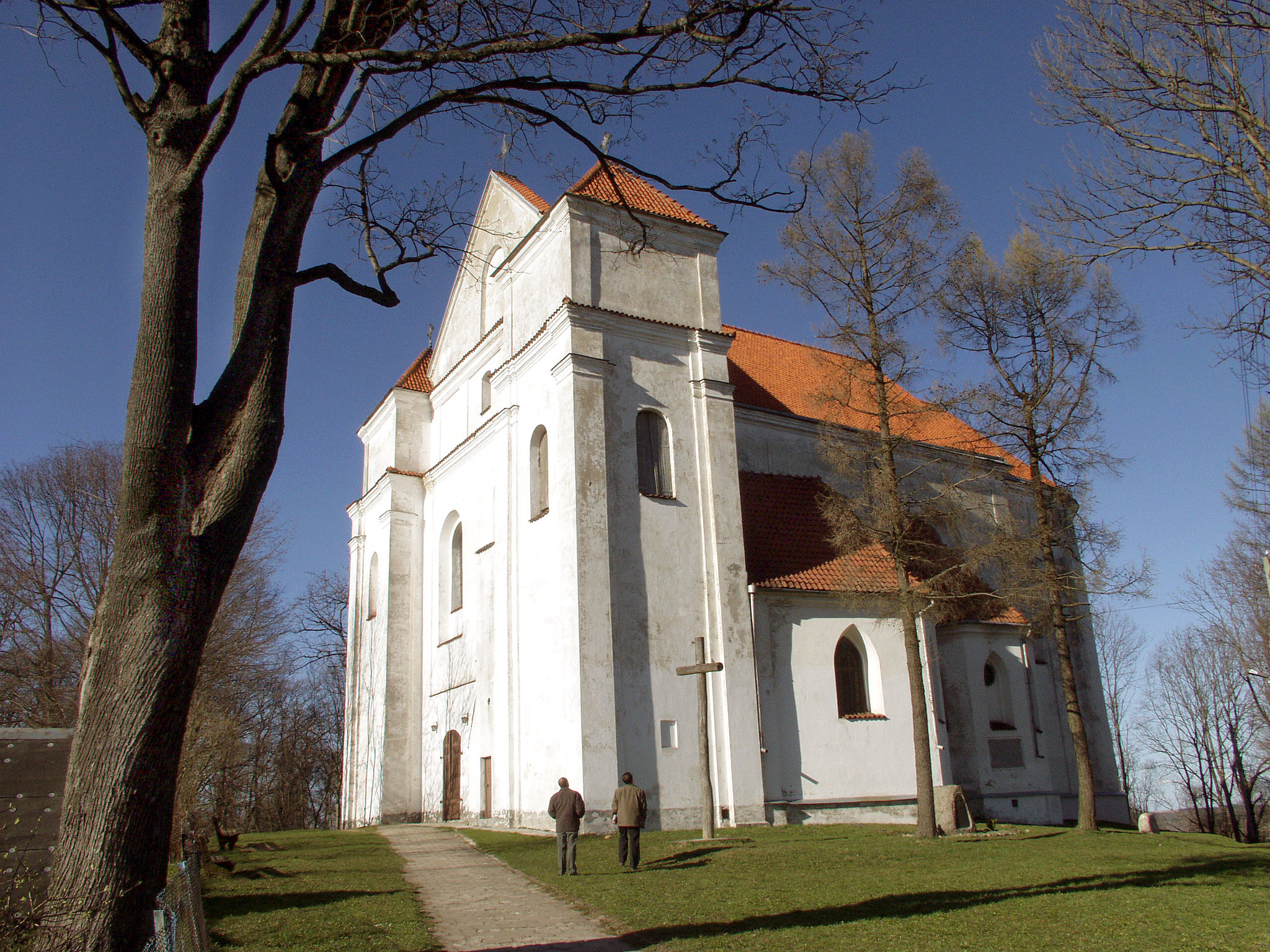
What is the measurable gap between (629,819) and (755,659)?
23.8 feet

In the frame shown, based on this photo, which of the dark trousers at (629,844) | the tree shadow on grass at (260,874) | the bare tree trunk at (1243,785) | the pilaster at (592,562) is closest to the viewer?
the dark trousers at (629,844)

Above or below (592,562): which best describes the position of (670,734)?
below

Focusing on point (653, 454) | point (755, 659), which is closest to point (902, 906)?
point (755, 659)

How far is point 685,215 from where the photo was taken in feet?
70.5

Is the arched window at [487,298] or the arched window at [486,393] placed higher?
the arched window at [487,298]

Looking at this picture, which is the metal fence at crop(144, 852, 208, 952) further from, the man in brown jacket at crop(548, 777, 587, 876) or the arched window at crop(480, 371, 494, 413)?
the arched window at crop(480, 371, 494, 413)

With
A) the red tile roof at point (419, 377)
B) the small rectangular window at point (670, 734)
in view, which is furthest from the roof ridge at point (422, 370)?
the small rectangular window at point (670, 734)

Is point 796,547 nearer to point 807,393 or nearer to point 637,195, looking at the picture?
point 807,393

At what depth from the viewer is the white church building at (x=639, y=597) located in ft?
57.7

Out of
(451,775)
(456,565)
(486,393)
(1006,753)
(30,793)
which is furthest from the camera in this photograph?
(456,565)

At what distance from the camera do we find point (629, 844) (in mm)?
11938

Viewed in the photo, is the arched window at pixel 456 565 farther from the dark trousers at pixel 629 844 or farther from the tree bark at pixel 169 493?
the tree bark at pixel 169 493

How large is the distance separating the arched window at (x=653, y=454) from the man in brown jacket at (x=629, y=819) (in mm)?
7854

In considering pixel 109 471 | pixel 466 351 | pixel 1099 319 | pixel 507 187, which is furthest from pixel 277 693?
pixel 1099 319
